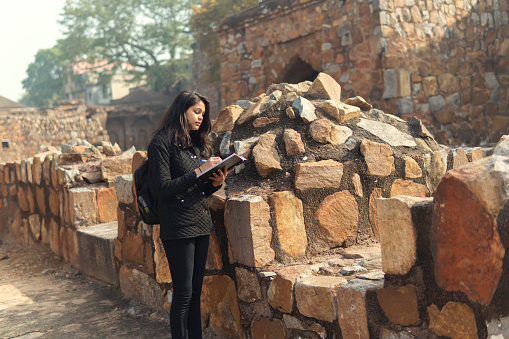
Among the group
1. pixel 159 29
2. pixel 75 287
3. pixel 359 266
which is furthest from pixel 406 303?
pixel 159 29

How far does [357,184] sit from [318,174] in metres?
0.25

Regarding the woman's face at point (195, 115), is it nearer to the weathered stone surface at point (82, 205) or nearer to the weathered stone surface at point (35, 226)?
the weathered stone surface at point (82, 205)

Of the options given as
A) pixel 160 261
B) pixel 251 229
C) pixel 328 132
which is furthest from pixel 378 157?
pixel 160 261

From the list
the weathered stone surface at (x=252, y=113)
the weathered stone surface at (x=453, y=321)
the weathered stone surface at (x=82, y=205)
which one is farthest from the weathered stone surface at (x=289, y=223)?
the weathered stone surface at (x=82, y=205)

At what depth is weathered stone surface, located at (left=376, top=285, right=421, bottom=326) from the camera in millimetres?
1904

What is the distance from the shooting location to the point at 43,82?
166 feet

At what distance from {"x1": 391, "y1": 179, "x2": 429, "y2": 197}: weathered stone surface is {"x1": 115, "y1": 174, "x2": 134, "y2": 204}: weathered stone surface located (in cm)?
180

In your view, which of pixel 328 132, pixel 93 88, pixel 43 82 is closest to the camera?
pixel 328 132

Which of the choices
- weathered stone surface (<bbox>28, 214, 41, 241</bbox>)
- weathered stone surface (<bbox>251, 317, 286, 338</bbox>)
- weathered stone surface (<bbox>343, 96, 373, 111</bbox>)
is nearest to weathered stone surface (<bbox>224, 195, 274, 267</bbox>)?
weathered stone surface (<bbox>251, 317, 286, 338</bbox>)

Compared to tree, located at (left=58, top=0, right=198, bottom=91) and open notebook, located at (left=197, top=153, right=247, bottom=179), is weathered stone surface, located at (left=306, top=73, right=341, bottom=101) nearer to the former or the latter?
open notebook, located at (left=197, top=153, right=247, bottom=179)

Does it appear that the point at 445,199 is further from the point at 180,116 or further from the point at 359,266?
the point at 180,116

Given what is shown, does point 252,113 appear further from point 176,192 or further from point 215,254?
point 176,192

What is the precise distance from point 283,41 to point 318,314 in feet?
24.1

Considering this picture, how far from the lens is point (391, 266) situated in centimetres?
197
